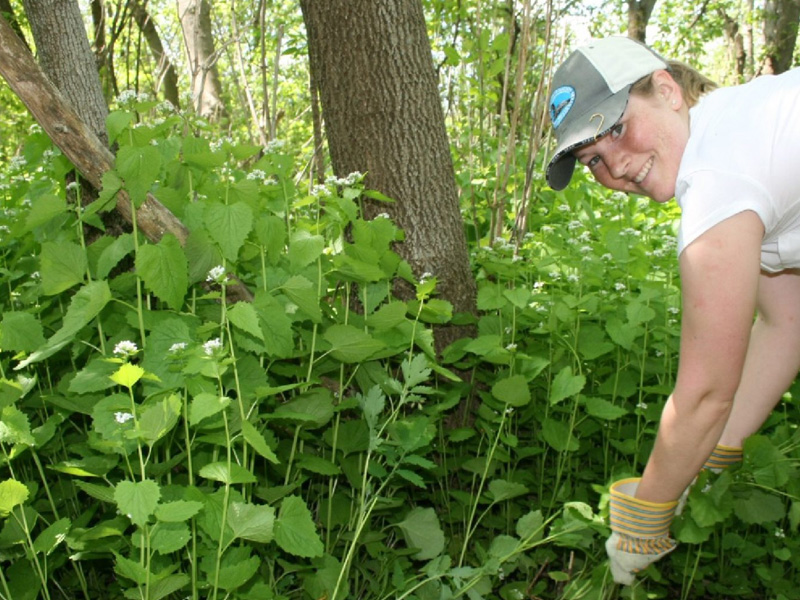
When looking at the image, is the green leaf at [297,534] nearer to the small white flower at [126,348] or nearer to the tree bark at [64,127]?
the small white flower at [126,348]

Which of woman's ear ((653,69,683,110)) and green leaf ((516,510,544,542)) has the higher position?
woman's ear ((653,69,683,110))

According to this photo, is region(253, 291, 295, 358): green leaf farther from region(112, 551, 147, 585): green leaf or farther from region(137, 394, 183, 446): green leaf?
region(112, 551, 147, 585): green leaf

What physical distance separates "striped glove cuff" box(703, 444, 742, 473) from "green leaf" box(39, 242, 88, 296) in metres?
1.69

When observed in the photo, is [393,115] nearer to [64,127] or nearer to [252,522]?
[64,127]

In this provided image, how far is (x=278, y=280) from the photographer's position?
6.64ft

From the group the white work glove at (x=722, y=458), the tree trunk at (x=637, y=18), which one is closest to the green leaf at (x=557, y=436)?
the white work glove at (x=722, y=458)

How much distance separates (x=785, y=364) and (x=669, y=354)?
1.43ft

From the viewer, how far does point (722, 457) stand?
220 centimetres

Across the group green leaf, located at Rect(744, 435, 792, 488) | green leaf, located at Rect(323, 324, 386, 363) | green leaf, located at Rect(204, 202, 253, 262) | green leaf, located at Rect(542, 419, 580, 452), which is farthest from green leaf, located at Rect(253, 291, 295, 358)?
green leaf, located at Rect(744, 435, 792, 488)

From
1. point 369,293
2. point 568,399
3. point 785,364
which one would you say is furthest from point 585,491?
point 369,293

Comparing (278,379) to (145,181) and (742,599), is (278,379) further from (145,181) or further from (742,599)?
(742,599)

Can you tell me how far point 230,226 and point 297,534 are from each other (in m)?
0.68

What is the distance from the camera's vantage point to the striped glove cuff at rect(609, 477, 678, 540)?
175 cm

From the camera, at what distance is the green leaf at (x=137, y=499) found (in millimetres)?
1454
